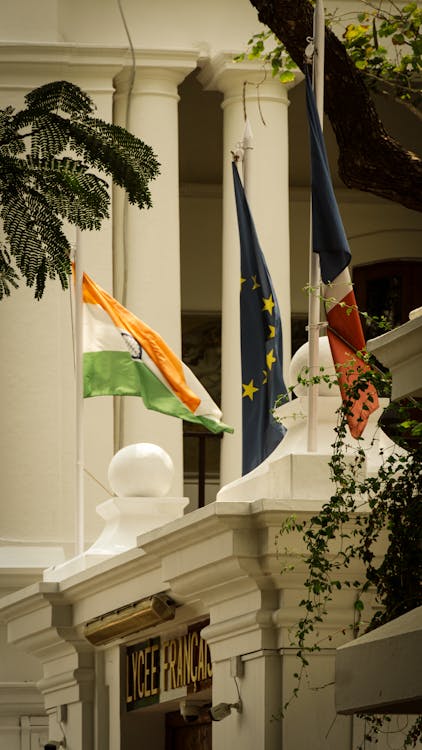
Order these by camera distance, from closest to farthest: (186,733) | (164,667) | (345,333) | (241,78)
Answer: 1. (345,333)
2. (164,667)
3. (186,733)
4. (241,78)

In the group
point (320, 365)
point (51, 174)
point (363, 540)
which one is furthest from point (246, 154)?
point (51, 174)

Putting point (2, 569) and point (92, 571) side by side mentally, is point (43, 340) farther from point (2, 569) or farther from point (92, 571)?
point (92, 571)

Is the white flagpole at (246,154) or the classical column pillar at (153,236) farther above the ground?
the classical column pillar at (153,236)

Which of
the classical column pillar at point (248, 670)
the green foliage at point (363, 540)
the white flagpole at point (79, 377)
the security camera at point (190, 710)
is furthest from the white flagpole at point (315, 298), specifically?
the white flagpole at point (79, 377)

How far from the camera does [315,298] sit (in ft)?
39.7

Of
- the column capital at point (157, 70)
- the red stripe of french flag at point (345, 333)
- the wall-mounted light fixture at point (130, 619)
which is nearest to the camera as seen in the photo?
the red stripe of french flag at point (345, 333)

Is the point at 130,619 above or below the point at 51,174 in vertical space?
below

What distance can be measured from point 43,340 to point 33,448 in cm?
122

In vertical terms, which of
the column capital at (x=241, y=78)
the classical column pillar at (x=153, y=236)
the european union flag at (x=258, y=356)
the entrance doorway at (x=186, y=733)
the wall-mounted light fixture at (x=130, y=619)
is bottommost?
the entrance doorway at (x=186, y=733)

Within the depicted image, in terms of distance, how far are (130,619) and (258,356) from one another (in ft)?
6.90

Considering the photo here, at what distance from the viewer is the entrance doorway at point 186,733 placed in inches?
563

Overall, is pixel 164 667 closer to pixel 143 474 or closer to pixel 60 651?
pixel 143 474

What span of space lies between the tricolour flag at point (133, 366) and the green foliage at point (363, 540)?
558 centimetres

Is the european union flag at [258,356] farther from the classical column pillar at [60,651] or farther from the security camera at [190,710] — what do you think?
the classical column pillar at [60,651]
